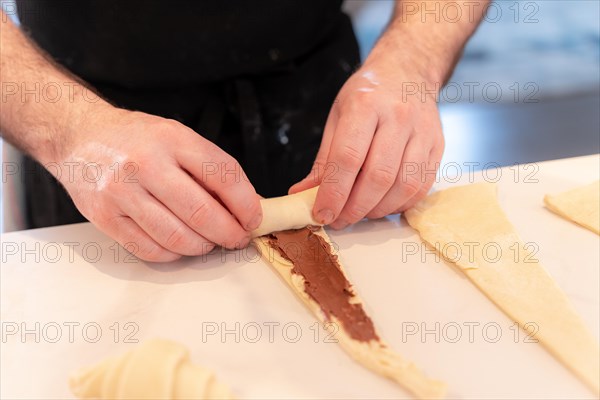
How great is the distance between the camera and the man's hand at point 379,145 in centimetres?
111

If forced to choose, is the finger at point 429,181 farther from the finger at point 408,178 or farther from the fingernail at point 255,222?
the fingernail at point 255,222

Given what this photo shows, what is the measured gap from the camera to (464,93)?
8.21ft

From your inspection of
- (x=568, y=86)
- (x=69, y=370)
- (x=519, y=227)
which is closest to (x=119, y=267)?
(x=69, y=370)

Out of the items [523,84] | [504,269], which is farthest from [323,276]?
[523,84]

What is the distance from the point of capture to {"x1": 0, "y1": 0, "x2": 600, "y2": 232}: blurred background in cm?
227

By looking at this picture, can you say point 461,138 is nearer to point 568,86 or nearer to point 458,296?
point 568,86

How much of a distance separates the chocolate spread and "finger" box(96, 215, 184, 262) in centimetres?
21

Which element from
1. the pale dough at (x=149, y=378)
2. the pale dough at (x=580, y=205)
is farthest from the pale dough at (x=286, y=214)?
the pale dough at (x=580, y=205)

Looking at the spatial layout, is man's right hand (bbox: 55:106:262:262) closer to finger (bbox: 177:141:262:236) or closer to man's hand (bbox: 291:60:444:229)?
finger (bbox: 177:141:262:236)

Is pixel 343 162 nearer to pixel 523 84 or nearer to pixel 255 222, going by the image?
pixel 255 222

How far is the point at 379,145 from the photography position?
113cm

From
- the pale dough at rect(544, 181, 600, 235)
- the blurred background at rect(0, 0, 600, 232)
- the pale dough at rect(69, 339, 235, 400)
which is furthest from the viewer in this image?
the blurred background at rect(0, 0, 600, 232)

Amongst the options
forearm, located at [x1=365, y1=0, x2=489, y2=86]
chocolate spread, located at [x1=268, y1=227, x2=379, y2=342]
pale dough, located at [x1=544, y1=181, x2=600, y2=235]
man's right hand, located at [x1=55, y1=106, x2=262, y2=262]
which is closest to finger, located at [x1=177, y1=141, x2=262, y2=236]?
man's right hand, located at [x1=55, y1=106, x2=262, y2=262]

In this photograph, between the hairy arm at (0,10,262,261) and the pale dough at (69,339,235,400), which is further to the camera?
the hairy arm at (0,10,262,261)
